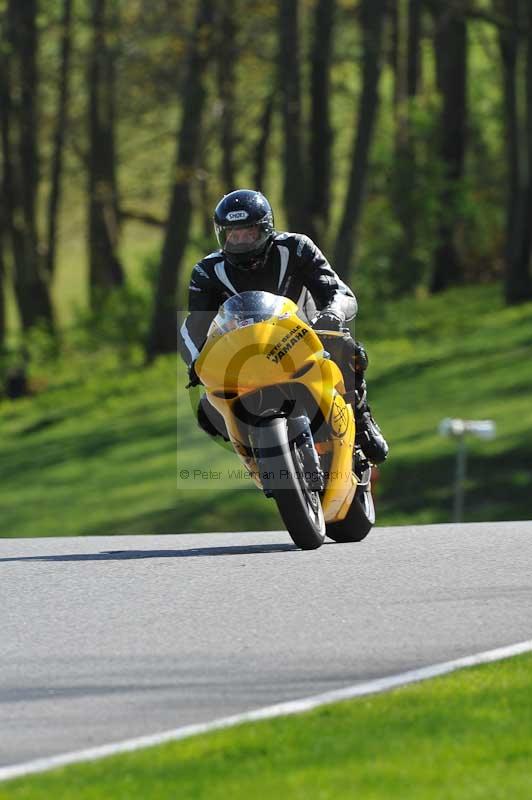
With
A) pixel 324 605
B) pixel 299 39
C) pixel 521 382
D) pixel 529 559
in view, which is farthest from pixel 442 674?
pixel 299 39

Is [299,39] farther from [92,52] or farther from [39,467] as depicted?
[92,52]

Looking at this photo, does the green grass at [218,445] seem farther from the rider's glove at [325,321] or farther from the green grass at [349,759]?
the green grass at [349,759]

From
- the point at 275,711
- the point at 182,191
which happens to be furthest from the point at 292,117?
the point at 275,711

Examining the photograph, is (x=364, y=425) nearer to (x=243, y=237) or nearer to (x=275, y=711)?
(x=243, y=237)

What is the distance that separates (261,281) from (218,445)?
1788 centimetres

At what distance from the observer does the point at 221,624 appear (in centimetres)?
773

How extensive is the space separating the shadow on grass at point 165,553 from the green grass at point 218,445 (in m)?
11.4

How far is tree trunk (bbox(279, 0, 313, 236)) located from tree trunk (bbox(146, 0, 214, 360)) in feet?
5.71

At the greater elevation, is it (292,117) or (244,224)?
(244,224)

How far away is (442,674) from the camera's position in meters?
6.53

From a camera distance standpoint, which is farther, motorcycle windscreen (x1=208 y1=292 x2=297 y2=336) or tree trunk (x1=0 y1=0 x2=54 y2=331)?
tree trunk (x1=0 y1=0 x2=54 y2=331)

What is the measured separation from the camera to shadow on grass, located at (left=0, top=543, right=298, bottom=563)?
1020 centimetres

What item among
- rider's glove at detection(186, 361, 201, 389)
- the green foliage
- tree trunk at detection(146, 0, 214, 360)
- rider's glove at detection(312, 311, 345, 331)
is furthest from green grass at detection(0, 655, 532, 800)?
the green foliage

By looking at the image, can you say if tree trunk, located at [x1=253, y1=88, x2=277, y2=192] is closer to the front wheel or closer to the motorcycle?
the motorcycle
